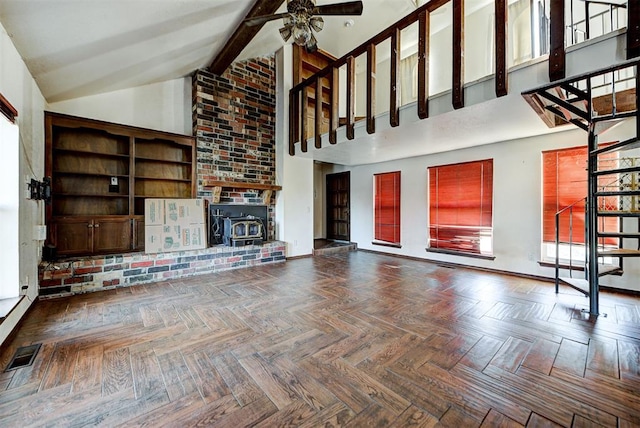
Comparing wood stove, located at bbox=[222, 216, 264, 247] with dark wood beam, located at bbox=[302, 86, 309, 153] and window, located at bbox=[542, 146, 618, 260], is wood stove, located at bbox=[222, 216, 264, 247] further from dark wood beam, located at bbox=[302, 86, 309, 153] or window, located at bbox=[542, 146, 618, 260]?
window, located at bbox=[542, 146, 618, 260]

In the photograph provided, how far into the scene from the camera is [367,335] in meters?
2.26

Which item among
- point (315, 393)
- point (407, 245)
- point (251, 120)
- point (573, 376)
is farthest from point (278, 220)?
point (573, 376)

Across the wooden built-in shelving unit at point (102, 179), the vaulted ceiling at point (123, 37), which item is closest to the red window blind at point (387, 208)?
the vaulted ceiling at point (123, 37)

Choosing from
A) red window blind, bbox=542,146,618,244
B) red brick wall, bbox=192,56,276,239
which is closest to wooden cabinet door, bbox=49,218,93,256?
red brick wall, bbox=192,56,276,239

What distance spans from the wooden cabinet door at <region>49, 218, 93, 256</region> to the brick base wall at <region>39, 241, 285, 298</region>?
60 centimetres

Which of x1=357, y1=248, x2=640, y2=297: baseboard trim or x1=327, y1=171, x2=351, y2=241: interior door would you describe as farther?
x1=327, y1=171, x2=351, y2=241: interior door

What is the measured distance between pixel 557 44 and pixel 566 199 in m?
2.46

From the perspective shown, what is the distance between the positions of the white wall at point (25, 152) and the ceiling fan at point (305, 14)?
2176 mm

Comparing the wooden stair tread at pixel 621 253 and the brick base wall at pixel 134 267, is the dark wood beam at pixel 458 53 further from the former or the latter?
the brick base wall at pixel 134 267

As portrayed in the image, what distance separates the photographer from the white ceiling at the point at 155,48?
2404 mm

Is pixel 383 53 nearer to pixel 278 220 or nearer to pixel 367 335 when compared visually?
pixel 278 220

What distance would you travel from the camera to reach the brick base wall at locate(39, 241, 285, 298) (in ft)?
10.8

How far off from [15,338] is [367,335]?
2.79 metres

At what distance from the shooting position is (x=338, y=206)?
7.70m
